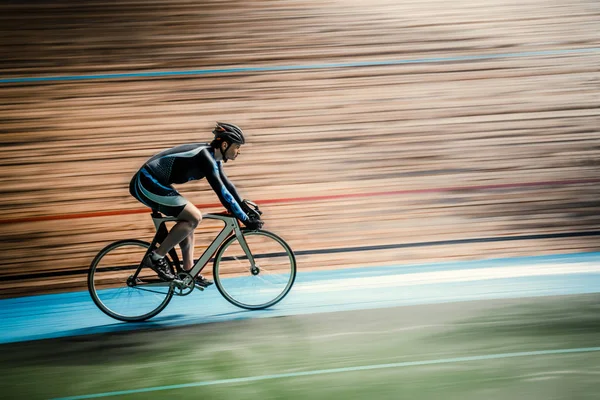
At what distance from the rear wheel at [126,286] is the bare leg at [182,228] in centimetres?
16

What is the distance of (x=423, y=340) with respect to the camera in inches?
172

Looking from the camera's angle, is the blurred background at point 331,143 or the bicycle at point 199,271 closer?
the bicycle at point 199,271

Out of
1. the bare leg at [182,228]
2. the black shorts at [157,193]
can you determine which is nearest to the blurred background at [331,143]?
the bare leg at [182,228]

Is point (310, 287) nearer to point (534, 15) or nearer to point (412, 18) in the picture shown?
point (412, 18)

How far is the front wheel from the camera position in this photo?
16.8ft

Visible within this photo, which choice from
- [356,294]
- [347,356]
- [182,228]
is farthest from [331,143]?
[347,356]

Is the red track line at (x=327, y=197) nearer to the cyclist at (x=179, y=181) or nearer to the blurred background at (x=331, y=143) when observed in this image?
the blurred background at (x=331, y=143)

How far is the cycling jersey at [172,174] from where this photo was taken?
4824 mm

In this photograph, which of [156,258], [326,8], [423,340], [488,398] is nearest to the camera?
[488,398]

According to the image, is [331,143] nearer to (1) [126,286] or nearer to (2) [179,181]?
(2) [179,181]

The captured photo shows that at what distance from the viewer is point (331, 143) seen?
7.02 m

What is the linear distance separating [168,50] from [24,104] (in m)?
1.49

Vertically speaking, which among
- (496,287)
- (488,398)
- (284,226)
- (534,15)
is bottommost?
(488,398)

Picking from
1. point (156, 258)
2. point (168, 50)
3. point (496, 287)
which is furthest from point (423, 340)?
point (168, 50)
